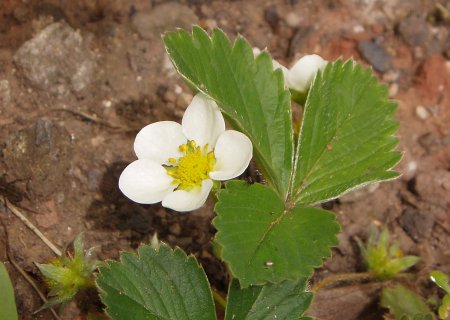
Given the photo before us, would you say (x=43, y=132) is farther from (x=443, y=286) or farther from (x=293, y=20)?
(x=443, y=286)

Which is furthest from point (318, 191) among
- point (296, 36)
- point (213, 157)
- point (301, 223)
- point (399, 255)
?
point (296, 36)

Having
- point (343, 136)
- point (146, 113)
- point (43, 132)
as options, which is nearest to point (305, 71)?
point (343, 136)

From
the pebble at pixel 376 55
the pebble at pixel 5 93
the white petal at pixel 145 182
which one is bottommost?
the pebble at pixel 5 93

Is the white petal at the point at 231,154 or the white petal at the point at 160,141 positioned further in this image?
the white petal at the point at 160,141

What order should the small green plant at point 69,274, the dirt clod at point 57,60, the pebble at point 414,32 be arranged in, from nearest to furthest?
the small green plant at point 69,274 < the dirt clod at point 57,60 < the pebble at point 414,32

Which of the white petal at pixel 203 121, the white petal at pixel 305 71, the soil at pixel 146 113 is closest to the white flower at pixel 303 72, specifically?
the white petal at pixel 305 71

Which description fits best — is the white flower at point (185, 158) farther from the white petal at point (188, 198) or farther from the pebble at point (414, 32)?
the pebble at point (414, 32)
